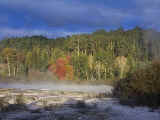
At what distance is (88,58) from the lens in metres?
67.1

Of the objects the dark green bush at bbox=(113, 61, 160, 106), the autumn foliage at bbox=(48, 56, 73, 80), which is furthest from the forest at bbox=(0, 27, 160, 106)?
the dark green bush at bbox=(113, 61, 160, 106)

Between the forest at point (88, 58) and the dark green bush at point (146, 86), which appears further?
the forest at point (88, 58)

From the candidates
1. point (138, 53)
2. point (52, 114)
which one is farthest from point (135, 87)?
point (138, 53)

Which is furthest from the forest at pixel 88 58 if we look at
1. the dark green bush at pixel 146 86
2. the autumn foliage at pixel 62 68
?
the dark green bush at pixel 146 86

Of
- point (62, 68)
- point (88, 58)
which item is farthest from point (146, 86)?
point (88, 58)

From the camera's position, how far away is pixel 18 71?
76000 mm

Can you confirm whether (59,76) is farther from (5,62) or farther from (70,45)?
(5,62)

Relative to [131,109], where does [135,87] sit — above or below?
above

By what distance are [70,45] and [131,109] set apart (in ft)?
209

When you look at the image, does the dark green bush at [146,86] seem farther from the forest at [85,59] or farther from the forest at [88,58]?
the forest at [88,58]

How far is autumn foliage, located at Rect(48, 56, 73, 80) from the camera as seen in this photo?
211ft

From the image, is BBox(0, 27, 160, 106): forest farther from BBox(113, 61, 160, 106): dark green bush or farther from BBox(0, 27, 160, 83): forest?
BBox(113, 61, 160, 106): dark green bush

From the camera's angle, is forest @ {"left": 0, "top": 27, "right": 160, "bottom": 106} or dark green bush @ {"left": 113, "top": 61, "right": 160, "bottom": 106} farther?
forest @ {"left": 0, "top": 27, "right": 160, "bottom": 106}

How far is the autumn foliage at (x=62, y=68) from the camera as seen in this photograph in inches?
2527
